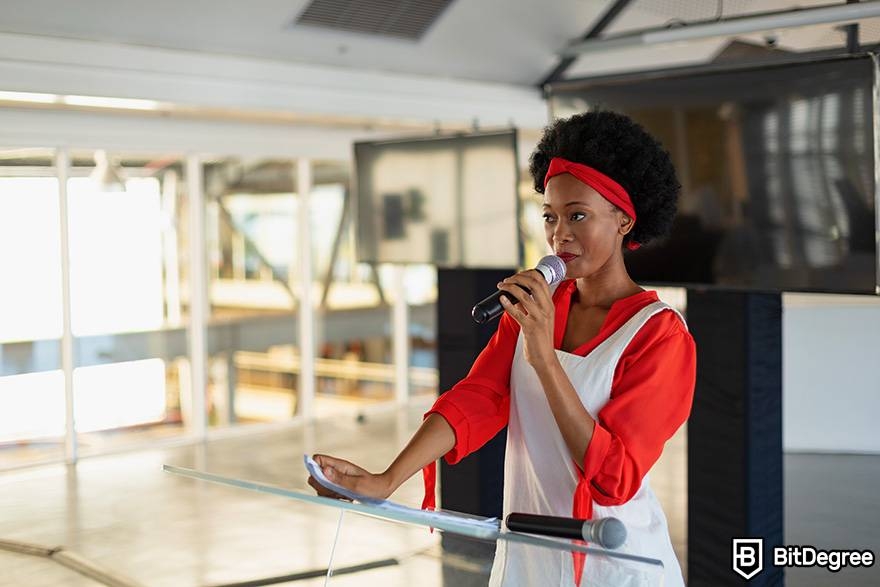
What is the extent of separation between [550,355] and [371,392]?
9292 mm

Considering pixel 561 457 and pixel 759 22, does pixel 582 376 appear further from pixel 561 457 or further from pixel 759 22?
pixel 759 22

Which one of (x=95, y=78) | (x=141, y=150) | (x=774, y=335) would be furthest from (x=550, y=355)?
(x=141, y=150)

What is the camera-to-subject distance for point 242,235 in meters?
9.77

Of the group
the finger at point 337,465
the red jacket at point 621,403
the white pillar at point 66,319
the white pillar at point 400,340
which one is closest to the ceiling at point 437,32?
the white pillar at point 66,319

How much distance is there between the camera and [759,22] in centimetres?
655

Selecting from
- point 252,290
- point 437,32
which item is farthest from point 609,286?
point 252,290

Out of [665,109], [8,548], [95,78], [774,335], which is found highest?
[95,78]

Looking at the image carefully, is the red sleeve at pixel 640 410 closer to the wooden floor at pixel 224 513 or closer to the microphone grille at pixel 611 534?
the microphone grille at pixel 611 534

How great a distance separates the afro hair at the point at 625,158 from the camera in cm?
194

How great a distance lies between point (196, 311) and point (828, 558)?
571cm

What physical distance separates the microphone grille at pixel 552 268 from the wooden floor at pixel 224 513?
2.67 metres

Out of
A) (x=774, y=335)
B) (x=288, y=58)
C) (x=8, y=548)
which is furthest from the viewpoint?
(x=288, y=58)

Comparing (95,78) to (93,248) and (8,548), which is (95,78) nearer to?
(93,248)

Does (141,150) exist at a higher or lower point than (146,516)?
higher
